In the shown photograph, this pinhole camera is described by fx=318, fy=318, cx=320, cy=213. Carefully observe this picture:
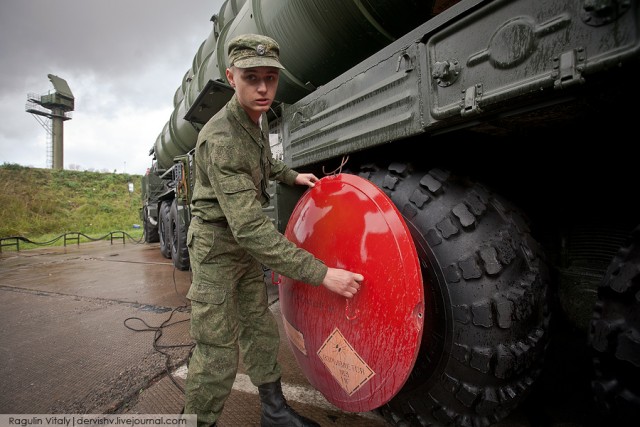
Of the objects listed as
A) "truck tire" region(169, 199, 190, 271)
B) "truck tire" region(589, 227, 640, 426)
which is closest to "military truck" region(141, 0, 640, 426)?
"truck tire" region(589, 227, 640, 426)

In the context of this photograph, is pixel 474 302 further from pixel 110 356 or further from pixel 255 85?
pixel 110 356

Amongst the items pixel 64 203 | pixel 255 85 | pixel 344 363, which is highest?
pixel 64 203

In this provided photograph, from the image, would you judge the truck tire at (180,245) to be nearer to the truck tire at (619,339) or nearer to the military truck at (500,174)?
the military truck at (500,174)

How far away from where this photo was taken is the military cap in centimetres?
126

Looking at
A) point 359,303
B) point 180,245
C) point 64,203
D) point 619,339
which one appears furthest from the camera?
point 64,203

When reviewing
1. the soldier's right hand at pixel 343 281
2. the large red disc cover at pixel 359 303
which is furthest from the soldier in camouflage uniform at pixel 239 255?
the large red disc cover at pixel 359 303

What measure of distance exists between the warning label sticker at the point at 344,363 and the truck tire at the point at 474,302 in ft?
0.82

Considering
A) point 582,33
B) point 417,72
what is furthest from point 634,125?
point 417,72

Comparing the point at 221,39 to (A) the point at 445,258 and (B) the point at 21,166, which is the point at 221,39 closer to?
(A) the point at 445,258

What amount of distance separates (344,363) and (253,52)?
1.31 meters

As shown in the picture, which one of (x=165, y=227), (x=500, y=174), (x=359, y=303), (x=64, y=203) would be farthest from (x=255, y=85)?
(x=64, y=203)

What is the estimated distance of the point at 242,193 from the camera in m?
1.27

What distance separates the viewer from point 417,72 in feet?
3.60

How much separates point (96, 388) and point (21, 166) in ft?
81.8
